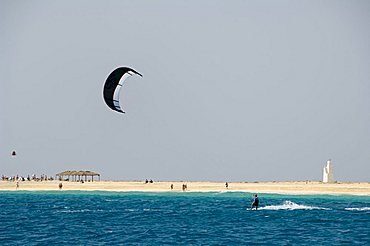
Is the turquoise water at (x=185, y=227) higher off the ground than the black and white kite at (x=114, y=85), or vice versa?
the black and white kite at (x=114, y=85)

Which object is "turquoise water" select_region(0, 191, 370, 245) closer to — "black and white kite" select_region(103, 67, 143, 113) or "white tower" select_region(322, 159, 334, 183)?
"black and white kite" select_region(103, 67, 143, 113)

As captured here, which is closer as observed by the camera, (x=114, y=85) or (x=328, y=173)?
(x=114, y=85)

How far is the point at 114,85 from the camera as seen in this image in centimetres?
3916

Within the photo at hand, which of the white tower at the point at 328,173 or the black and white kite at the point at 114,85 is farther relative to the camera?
the white tower at the point at 328,173

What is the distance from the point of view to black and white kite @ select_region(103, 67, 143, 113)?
1490 inches

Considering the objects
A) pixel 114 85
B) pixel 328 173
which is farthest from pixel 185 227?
pixel 328 173

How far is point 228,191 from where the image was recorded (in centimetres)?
9888

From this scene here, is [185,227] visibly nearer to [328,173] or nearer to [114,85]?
[114,85]

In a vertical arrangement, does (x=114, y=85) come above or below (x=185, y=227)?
above

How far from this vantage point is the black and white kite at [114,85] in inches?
1490

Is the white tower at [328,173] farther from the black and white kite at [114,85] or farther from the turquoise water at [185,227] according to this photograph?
the black and white kite at [114,85]

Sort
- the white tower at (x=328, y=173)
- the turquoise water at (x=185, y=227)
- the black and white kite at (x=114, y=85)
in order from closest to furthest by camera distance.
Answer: the turquoise water at (x=185, y=227) < the black and white kite at (x=114, y=85) < the white tower at (x=328, y=173)

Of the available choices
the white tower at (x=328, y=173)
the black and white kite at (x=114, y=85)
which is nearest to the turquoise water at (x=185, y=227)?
the black and white kite at (x=114, y=85)

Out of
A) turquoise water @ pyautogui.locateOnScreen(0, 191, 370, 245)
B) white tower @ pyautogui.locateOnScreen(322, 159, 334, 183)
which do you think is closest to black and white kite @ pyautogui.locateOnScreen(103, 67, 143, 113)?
turquoise water @ pyautogui.locateOnScreen(0, 191, 370, 245)
